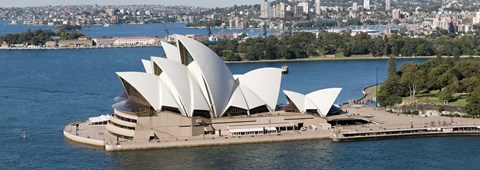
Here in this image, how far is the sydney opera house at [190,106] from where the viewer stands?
3039 centimetres

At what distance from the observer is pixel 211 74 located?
1225 inches

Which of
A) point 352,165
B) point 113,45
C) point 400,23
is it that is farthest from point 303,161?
point 400,23

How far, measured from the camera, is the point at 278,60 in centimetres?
7038

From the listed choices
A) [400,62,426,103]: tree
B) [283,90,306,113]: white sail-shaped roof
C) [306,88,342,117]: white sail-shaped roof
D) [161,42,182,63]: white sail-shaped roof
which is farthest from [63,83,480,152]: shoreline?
[400,62,426,103]: tree

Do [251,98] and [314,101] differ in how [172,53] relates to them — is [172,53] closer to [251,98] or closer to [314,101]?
[251,98]

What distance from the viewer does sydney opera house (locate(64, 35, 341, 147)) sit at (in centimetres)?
3039

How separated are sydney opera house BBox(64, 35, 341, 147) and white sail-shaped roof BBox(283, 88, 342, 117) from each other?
439 mm

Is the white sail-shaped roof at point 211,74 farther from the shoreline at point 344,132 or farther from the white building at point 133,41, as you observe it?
the white building at point 133,41

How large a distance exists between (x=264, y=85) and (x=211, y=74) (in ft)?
8.93

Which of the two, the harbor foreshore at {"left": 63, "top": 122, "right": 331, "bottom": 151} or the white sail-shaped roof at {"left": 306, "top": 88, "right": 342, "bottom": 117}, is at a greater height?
the white sail-shaped roof at {"left": 306, "top": 88, "right": 342, "bottom": 117}

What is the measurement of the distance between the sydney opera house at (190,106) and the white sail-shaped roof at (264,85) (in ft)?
0.71

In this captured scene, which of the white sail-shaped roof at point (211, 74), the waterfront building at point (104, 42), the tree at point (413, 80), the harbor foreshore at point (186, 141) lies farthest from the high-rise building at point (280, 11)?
the harbor foreshore at point (186, 141)

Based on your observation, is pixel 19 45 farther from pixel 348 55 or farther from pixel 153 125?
pixel 153 125

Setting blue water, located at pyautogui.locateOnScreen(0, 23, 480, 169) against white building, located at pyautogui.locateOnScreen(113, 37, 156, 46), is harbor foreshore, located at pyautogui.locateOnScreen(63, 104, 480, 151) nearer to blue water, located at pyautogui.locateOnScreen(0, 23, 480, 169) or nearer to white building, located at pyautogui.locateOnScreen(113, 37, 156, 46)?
blue water, located at pyautogui.locateOnScreen(0, 23, 480, 169)
